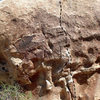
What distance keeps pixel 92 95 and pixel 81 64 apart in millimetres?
527

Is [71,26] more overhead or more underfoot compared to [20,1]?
more underfoot

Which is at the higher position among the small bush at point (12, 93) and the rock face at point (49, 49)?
the rock face at point (49, 49)

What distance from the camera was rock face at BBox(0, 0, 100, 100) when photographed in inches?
155

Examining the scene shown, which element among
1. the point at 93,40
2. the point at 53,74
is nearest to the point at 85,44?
the point at 93,40

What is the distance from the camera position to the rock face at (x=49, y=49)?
3.94 m

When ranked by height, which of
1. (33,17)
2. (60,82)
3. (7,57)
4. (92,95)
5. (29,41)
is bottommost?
(92,95)

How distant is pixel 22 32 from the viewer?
3.96 meters

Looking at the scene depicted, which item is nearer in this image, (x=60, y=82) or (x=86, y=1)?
(x=60, y=82)

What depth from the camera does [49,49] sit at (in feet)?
13.0

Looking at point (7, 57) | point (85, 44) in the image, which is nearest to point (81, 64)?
point (85, 44)

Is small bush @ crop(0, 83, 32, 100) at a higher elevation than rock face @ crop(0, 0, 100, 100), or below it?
below

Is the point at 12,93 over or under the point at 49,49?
under

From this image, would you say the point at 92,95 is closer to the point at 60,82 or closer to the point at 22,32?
the point at 60,82

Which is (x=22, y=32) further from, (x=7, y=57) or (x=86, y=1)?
(x=86, y=1)
